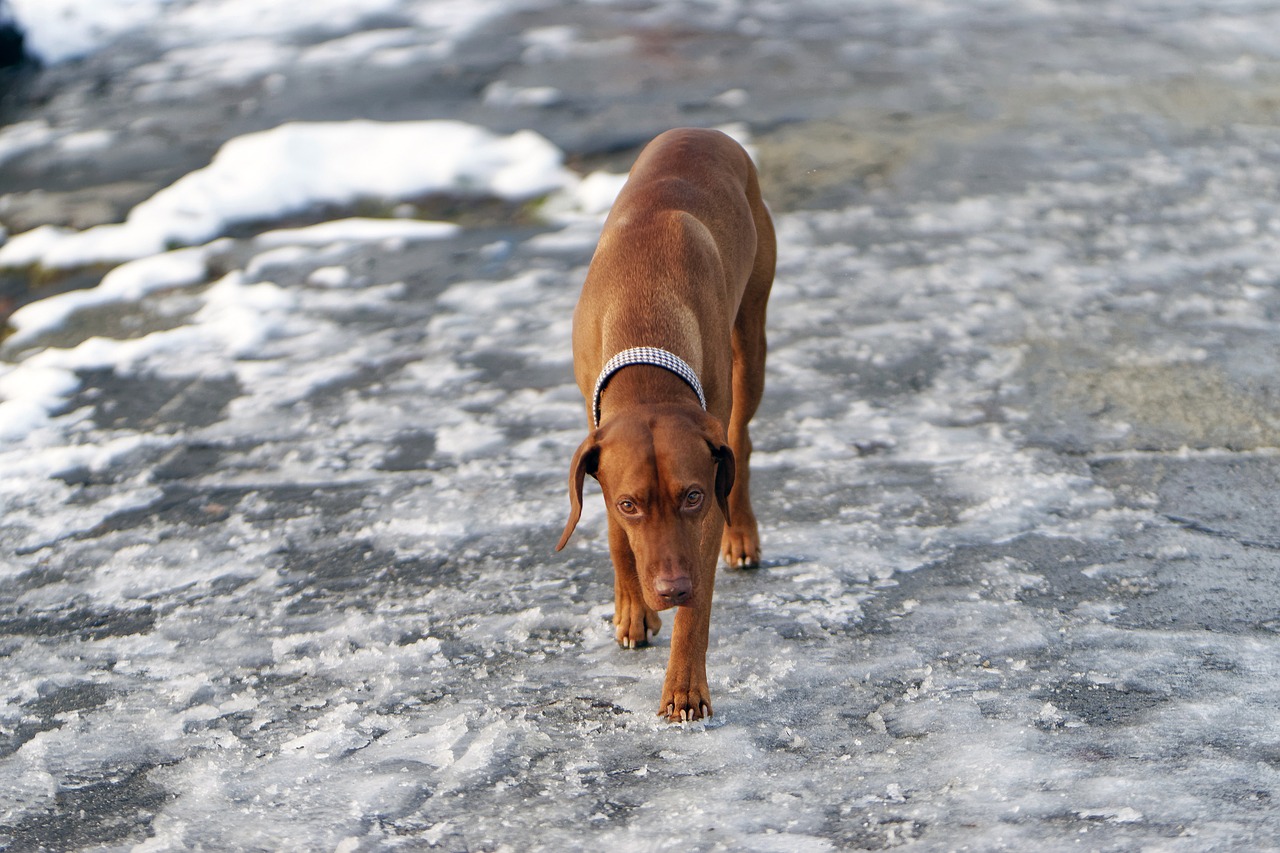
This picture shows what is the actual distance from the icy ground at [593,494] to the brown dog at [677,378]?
0.28 meters

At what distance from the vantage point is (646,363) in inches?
140

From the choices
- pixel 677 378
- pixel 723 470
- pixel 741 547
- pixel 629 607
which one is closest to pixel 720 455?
pixel 723 470

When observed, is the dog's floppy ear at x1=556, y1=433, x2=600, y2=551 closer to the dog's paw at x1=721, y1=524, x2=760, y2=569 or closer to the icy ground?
the icy ground

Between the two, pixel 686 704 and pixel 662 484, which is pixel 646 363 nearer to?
pixel 662 484

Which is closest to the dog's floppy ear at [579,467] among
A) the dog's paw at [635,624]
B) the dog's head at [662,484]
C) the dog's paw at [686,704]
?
the dog's head at [662,484]

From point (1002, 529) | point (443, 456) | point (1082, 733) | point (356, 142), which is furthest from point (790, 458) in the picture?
point (356, 142)

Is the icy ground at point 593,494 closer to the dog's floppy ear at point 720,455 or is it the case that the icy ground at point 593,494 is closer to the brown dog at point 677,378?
the brown dog at point 677,378

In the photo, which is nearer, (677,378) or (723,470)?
(723,470)

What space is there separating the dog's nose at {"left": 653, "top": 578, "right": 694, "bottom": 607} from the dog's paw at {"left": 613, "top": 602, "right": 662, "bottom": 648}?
2.48 ft

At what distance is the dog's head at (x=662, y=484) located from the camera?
3248 mm

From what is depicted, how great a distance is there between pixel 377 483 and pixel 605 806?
7.00ft

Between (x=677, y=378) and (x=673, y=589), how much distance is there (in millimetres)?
640

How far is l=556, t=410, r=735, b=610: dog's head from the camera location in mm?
3248

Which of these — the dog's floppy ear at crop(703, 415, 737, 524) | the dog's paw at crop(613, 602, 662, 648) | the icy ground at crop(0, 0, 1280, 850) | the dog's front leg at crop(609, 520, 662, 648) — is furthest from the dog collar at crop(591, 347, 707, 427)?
the icy ground at crop(0, 0, 1280, 850)
